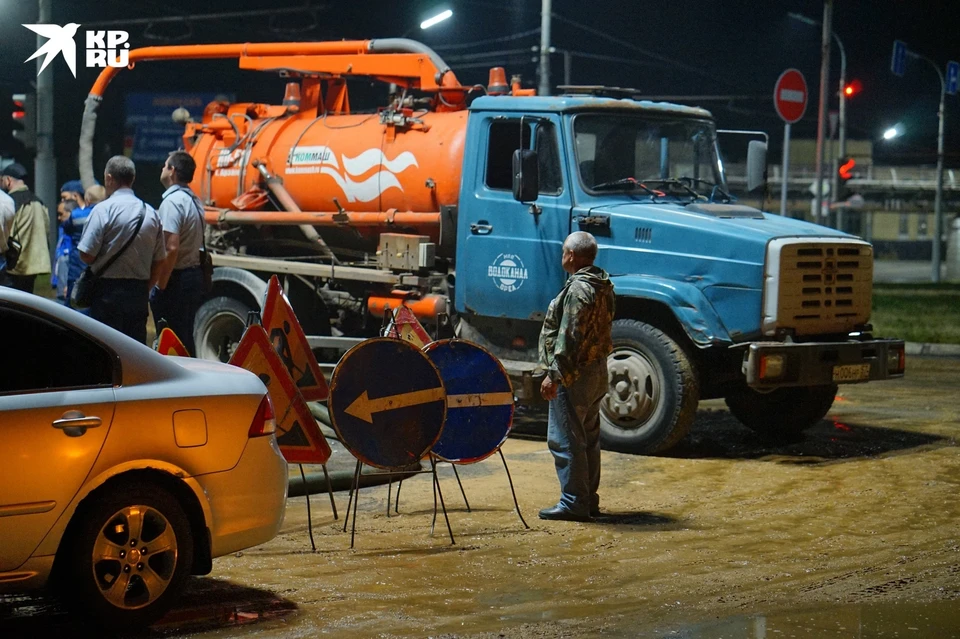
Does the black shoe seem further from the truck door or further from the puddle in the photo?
the truck door

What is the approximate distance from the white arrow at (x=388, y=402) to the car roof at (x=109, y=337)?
1651 millimetres

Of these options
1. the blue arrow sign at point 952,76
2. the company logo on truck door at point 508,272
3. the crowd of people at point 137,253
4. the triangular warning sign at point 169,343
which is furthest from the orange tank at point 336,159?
the blue arrow sign at point 952,76

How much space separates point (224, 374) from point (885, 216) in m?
101

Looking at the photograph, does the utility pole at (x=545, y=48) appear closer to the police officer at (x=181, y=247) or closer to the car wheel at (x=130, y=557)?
the police officer at (x=181, y=247)

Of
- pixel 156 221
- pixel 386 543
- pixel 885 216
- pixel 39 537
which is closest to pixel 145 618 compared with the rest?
pixel 39 537

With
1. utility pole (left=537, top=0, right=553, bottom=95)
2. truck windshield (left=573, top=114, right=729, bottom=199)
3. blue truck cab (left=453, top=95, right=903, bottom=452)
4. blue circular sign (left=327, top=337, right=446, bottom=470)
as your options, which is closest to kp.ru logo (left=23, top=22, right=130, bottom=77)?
blue truck cab (left=453, top=95, right=903, bottom=452)

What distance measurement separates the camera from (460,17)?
168 feet

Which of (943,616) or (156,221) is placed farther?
(156,221)

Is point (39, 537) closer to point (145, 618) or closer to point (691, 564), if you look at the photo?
point (145, 618)

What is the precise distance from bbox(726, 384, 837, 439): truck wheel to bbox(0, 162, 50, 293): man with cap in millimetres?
6887

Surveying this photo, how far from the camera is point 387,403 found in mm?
7441

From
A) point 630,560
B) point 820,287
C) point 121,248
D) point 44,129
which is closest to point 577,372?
point 630,560

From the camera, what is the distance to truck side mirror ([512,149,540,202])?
10.4m

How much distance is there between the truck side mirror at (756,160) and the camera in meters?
11.7
